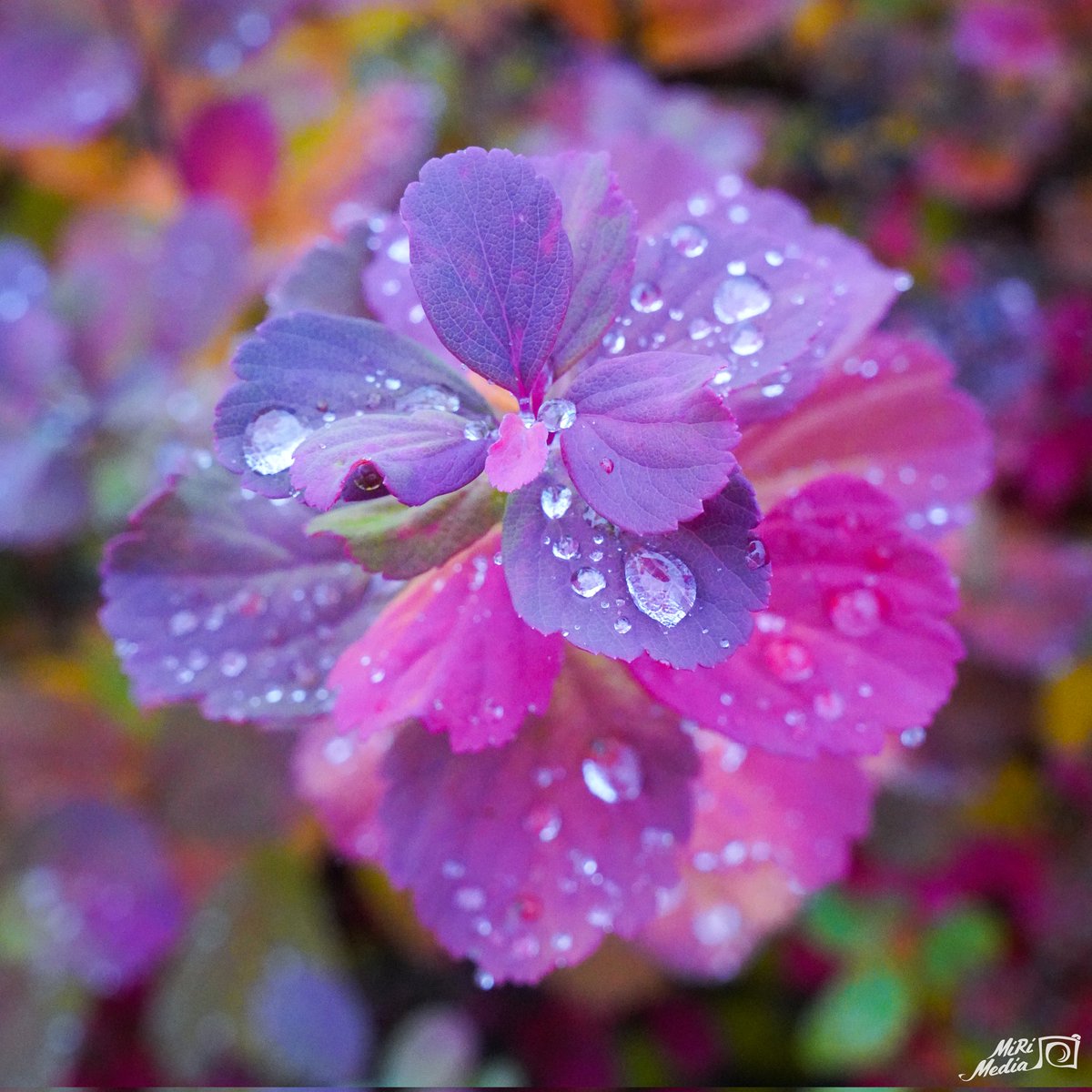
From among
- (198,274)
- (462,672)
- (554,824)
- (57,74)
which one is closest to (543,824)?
(554,824)

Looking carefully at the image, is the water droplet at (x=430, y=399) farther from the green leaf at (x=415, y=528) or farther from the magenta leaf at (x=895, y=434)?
the magenta leaf at (x=895, y=434)

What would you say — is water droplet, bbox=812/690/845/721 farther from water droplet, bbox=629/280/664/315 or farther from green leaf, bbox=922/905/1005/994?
green leaf, bbox=922/905/1005/994

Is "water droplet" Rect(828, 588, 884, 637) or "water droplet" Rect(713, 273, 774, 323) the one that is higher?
"water droplet" Rect(713, 273, 774, 323)

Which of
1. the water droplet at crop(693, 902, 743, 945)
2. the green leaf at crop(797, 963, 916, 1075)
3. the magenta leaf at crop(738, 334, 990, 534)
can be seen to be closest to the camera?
the magenta leaf at crop(738, 334, 990, 534)

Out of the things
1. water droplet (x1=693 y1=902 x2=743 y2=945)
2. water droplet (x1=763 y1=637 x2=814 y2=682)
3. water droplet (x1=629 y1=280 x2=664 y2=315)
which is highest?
water droplet (x1=629 y1=280 x2=664 y2=315)

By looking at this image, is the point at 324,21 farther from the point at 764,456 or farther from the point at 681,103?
the point at 764,456

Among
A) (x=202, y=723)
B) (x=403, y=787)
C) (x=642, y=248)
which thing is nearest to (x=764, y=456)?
(x=642, y=248)

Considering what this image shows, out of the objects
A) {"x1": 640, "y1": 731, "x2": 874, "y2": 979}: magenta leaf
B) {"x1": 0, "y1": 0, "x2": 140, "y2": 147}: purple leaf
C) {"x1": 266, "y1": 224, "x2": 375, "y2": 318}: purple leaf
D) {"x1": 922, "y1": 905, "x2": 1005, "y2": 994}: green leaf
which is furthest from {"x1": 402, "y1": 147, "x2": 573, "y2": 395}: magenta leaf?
{"x1": 922, "y1": 905, "x2": 1005, "y2": 994}: green leaf
